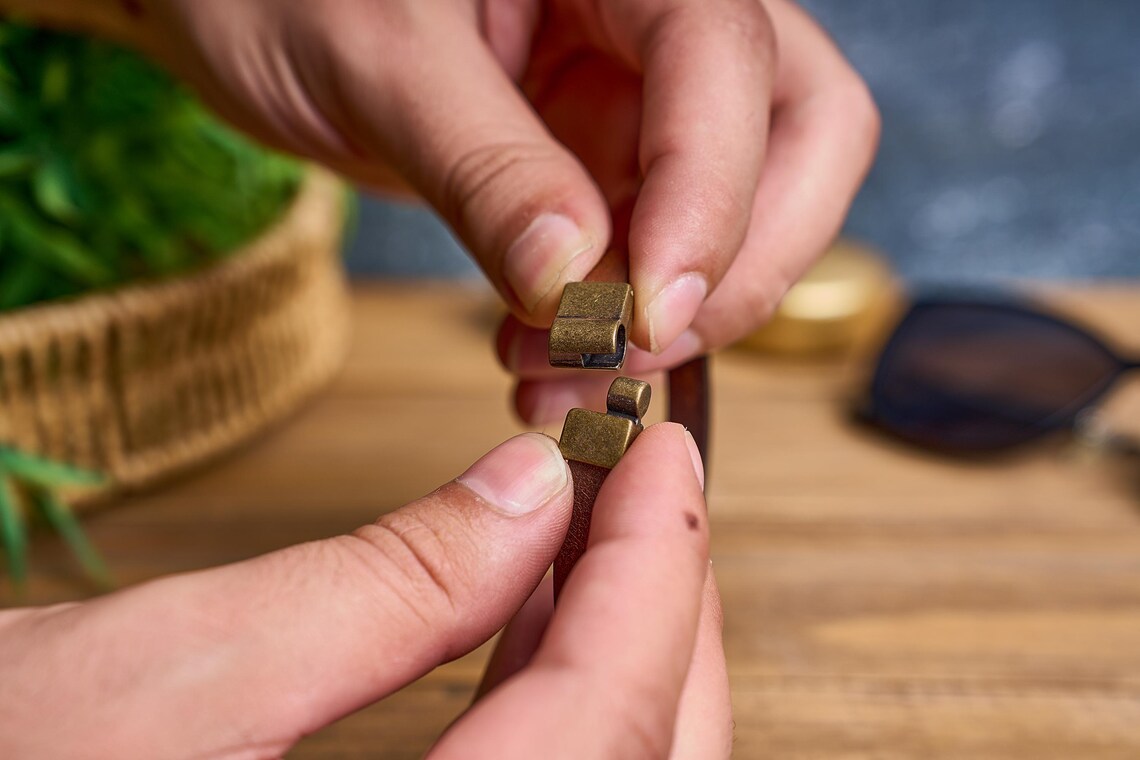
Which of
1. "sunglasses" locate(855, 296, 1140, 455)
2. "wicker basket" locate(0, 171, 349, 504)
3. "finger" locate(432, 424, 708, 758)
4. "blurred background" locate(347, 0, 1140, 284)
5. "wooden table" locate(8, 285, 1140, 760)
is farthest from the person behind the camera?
"blurred background" locate(347, 0, 1140, 284)

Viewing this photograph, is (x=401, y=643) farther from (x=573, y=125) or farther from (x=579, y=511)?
(x=573, y=125)

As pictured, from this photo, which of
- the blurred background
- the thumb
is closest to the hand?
the thumb

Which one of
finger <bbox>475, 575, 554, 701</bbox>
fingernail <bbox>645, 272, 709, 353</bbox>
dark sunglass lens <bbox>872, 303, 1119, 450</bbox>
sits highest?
fingernail <bbox>645, 272, 709, 353</bbox>

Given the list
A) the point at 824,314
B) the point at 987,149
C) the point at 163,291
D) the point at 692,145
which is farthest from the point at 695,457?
the point at 987,149

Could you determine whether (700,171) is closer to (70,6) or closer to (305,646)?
(305,646)

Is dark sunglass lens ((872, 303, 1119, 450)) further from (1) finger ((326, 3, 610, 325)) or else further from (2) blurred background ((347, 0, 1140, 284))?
(1) finger ((326, 3, 610, 325))

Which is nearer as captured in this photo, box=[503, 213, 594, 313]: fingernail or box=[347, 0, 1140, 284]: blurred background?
box=[503, 213, 594, 313]: fingernail

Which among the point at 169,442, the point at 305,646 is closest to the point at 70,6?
the point at 169,442
